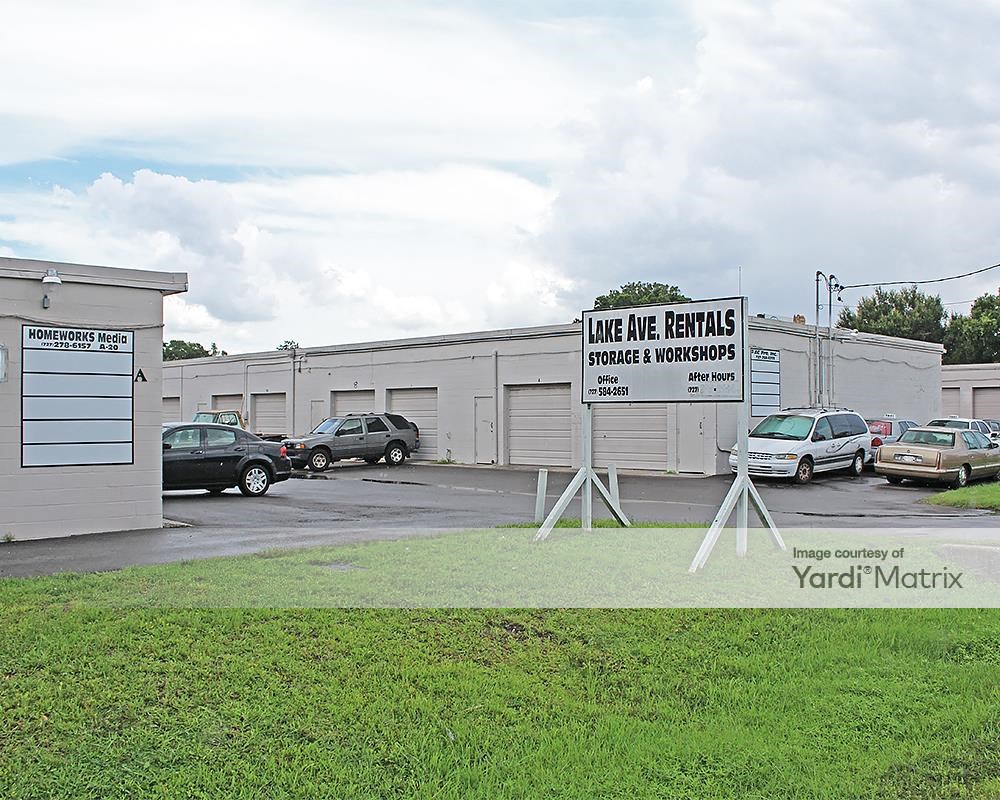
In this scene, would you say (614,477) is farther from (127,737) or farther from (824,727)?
(127,737)

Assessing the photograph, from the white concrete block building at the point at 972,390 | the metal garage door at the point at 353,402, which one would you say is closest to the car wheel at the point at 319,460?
the metal garage door at the point at 353,402

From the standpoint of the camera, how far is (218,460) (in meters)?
19.3

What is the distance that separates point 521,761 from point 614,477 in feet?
26.7

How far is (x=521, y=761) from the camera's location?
17.0 feet

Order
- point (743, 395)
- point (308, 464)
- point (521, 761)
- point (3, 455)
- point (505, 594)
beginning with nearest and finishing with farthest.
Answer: point (521, 761) < point (505, 594) < point (743, 395) < point (3, 455) < point (308, 464)

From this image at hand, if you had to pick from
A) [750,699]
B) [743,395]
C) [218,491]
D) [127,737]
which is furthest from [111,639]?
[218,491]

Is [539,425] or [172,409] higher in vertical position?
[172,409]

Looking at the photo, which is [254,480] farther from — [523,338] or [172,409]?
[172,409]

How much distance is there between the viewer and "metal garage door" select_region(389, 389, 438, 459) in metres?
35.4

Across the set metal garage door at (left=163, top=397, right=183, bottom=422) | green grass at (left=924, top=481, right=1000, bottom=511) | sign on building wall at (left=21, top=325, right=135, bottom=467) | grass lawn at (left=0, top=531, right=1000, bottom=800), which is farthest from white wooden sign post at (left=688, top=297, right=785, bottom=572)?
metal garage door at (left=163, top=397, right=183, bottom=422)

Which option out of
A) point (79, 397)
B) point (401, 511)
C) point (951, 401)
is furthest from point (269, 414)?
point (951, 401)

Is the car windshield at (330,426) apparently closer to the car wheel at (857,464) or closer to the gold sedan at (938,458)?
the car wheel at (857,464)

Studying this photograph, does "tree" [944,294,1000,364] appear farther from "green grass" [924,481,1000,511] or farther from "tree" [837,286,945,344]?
"green grass" [924,481,1000,511]

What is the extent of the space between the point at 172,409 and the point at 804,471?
31591 mm
